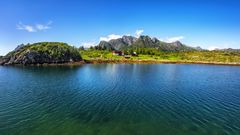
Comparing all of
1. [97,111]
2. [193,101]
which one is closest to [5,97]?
[97,111]

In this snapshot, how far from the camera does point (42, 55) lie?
138 m

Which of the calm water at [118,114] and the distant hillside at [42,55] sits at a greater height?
the distant hillside at [42,55]

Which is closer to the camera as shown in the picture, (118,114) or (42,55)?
(118,114)

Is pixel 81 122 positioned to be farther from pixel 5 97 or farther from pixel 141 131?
pixel 5 97

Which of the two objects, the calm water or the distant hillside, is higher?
the distant hillside

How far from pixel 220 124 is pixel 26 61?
142 meters

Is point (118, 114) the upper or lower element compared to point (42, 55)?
lower

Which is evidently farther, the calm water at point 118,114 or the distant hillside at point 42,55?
the distant hillside at point 42,55

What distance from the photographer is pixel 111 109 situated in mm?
29281

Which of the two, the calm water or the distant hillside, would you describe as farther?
the distant hillside

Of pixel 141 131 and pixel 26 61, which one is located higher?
pixel 26 61

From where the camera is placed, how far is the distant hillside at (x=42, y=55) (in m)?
134

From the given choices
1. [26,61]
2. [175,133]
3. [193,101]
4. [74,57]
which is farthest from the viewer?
[74,57]

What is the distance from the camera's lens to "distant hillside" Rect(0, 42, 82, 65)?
134250 mm
